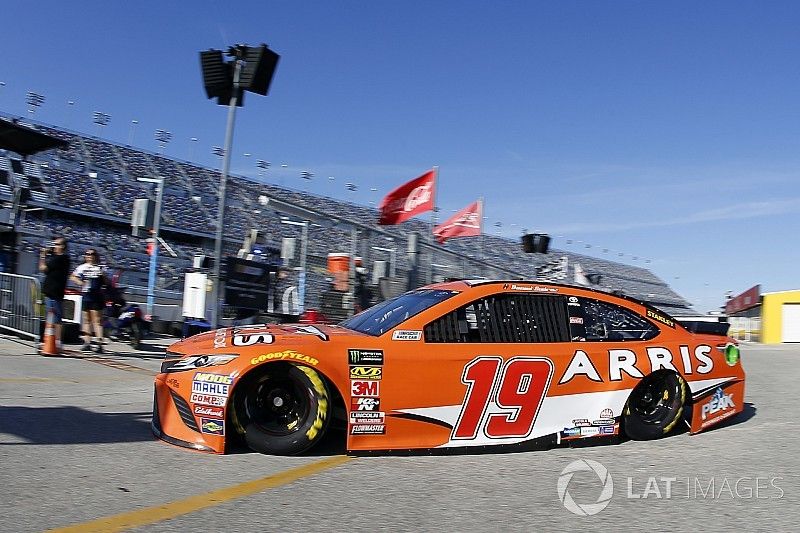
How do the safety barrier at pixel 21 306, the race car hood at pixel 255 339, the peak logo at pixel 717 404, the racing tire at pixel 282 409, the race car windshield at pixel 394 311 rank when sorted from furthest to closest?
the safety barrier at pixel 21 306 → the peak logo at pixel 717 404 → the race car windshield at pixel 394 311 → the race car hood at pixel 255 339 → the racing tire at pixel 282 409

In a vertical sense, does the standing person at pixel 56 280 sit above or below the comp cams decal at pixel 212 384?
above

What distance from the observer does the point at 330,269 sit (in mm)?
12422

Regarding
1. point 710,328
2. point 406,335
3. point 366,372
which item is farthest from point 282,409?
point 710,328

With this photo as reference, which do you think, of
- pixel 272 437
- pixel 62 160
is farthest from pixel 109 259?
pixel 272 437

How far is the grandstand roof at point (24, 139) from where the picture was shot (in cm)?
1209

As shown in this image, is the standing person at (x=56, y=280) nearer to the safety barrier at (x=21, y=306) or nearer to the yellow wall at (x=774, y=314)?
the safety barrier at (x=21, y=306)

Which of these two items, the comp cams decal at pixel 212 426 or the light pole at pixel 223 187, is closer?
the comp cams decal at pixel 212 426

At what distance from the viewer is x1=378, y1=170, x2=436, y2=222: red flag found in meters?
15.8

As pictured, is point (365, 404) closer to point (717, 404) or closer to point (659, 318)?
point (659, 318)

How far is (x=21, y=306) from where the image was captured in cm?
1084

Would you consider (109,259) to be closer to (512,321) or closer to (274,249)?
(274,249)

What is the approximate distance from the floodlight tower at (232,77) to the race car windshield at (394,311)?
4912mm

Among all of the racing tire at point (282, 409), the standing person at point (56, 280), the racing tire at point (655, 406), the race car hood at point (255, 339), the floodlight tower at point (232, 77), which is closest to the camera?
the racing tire at point (282, 409)
